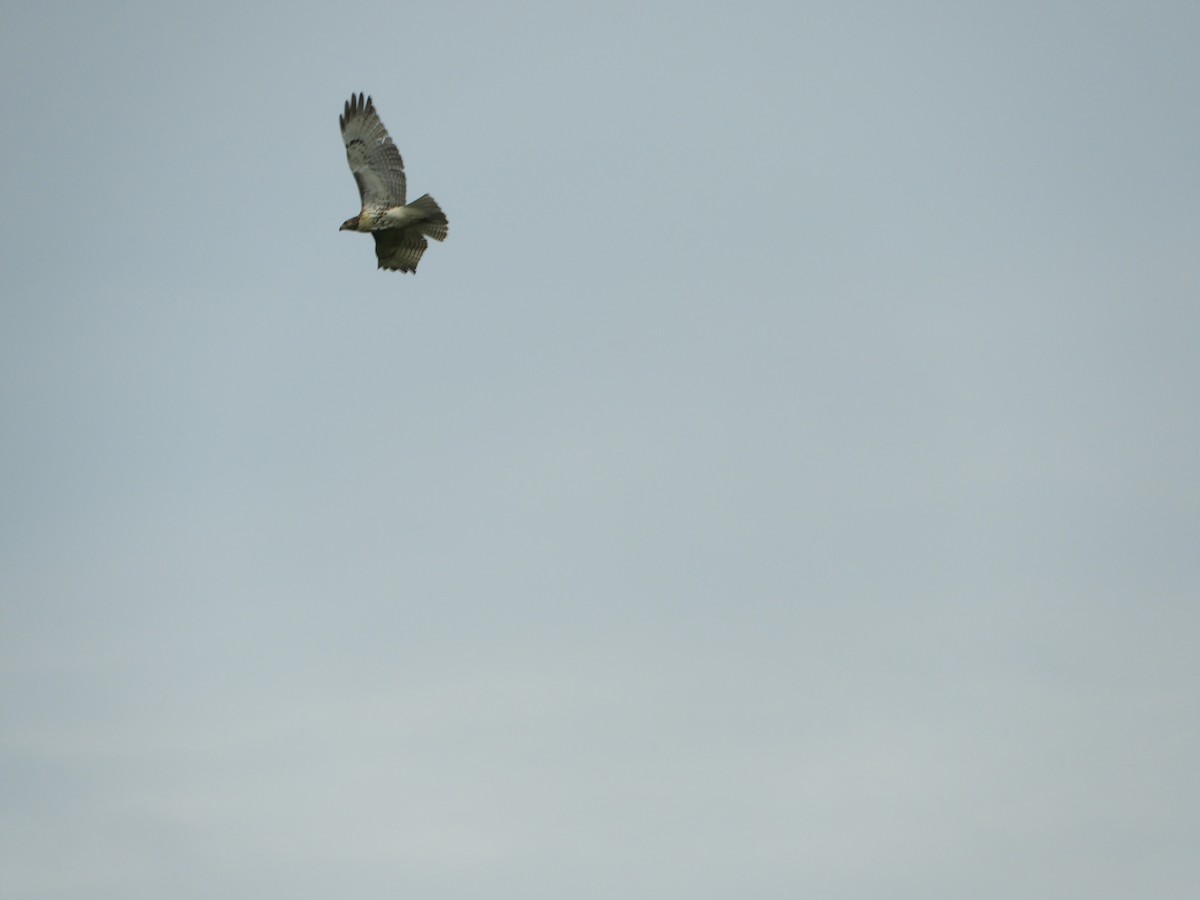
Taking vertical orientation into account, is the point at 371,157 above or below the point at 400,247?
above

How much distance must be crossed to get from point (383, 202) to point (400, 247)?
4.18 feet

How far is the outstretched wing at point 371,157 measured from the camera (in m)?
40.2

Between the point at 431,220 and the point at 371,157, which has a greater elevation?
the point at 371,157

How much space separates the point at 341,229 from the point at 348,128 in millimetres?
2793

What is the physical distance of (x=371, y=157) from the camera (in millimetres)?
40531

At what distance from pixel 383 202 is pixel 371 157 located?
1408mm

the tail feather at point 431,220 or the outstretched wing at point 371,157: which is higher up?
the outstretched wing at point 371,157

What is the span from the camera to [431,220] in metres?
39.1

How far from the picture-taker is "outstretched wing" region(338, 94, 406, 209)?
40156 mm

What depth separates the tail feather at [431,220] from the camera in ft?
127

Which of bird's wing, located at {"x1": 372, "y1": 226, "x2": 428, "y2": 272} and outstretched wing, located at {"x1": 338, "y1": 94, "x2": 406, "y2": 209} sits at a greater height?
outstretched wing, located at {"x1": 338, "y1": 94, "x2": 406, "y2": 209}

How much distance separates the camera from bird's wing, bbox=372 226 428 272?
3975 centimetres

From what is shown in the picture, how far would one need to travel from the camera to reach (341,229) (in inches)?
1601

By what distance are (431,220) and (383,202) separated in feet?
5.98
